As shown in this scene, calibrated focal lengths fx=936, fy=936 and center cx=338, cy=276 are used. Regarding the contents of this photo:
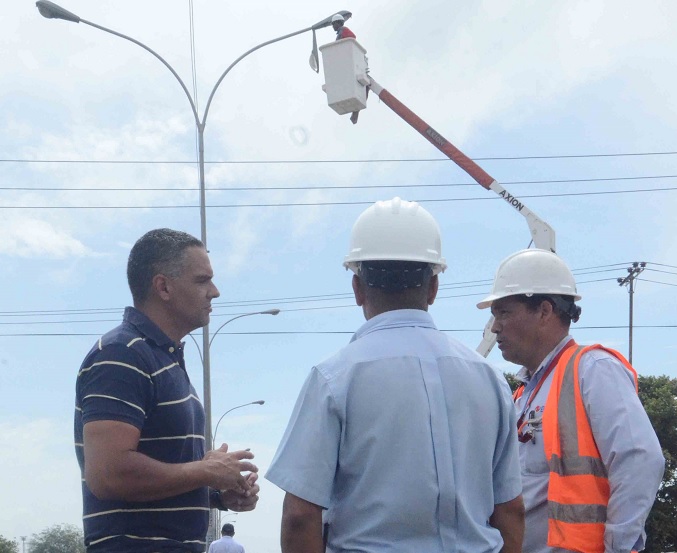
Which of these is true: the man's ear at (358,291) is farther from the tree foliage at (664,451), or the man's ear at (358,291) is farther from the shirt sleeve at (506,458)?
the tree foliage at (664,451)

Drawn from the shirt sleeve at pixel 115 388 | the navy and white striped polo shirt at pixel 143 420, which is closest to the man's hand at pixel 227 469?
the navy and white striped polo shirt at pixel 143 420

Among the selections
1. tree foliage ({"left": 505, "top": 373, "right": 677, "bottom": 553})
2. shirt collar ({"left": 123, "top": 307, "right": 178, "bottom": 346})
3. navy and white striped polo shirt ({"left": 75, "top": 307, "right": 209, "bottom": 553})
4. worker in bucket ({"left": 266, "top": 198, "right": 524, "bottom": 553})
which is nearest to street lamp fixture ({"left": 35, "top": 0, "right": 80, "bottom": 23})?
shirt collar ({"left": 123, "top": 307, "right": 178, "bottom": 346})

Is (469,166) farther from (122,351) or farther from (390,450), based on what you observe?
(390,450)

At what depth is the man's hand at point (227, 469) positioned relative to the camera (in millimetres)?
3420

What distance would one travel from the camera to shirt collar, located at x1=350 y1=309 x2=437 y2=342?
299cm

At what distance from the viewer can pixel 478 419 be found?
295 cm

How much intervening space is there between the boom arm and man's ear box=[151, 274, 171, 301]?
8367 mm

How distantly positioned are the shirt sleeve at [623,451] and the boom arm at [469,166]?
25.1ft

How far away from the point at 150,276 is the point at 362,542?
5.16ft

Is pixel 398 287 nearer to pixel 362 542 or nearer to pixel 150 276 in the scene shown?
pixel 362 542

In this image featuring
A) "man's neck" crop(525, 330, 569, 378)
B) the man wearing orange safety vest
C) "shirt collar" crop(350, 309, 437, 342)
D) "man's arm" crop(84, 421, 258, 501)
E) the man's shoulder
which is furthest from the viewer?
"man's neck" crop(525, 330, 569, 378)

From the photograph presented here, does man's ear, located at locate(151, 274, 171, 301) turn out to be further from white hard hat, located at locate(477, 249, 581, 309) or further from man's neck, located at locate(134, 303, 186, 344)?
white hard hat, located at locate(477, 249, 581, 309)

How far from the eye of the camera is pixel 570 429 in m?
4.08

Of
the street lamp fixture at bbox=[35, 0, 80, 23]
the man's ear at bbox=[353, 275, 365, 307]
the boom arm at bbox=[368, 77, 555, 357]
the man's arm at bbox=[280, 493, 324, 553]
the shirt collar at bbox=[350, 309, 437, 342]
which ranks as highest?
the street lamp fixture at bbox=[35, 0, 80, 23]
